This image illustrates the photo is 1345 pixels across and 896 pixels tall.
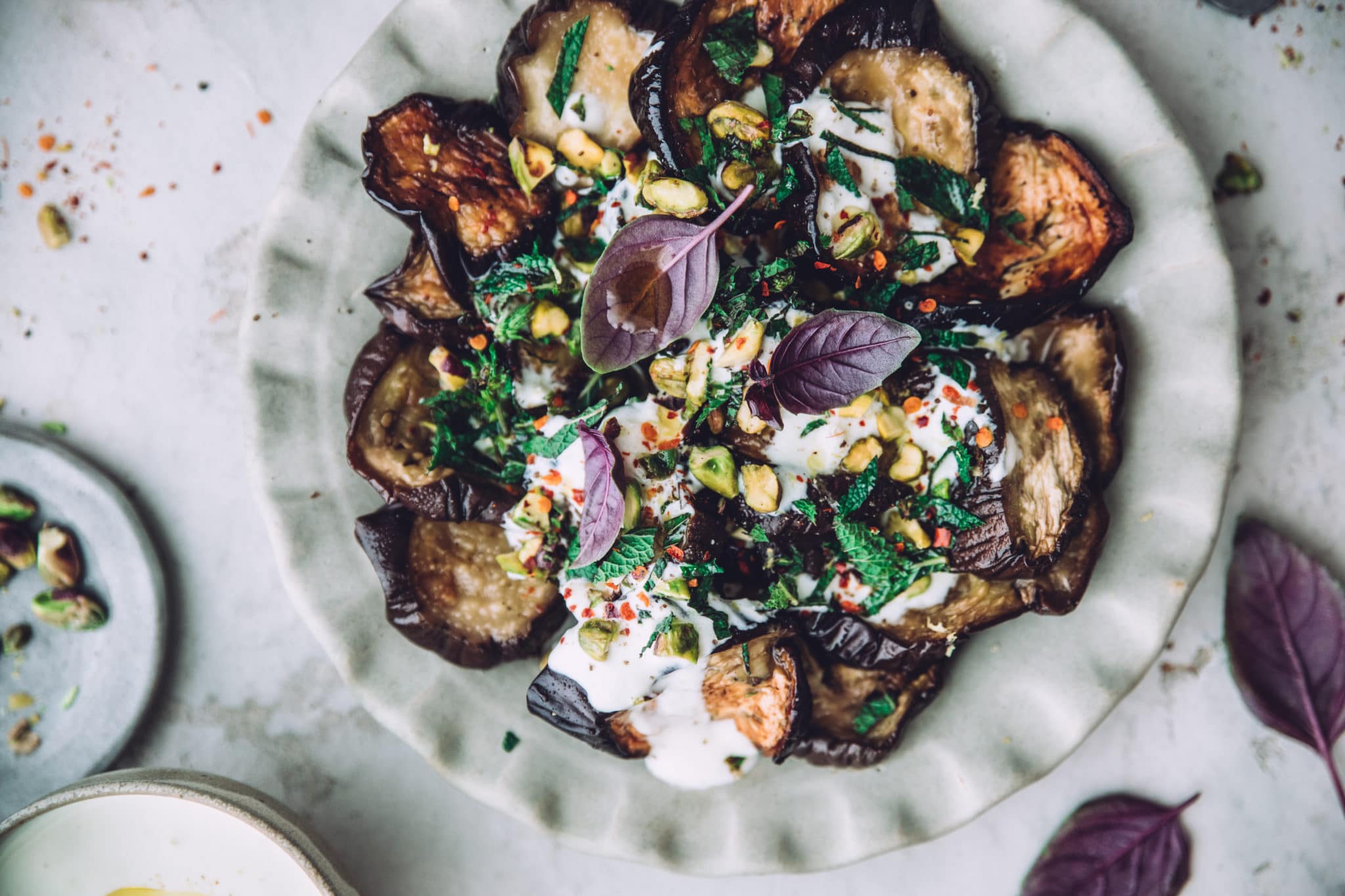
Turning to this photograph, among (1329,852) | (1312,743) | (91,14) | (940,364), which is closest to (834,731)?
(940,364)

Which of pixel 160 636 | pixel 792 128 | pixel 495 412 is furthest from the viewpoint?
pixel 160 636

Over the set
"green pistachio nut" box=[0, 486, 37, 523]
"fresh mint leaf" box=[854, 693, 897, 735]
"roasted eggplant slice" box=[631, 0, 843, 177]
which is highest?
"roasted eggplant slice" box=[631, 0, 843, 177]

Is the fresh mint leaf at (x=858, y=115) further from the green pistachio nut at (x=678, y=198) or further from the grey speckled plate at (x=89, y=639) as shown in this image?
the grey speckled plate at (x=89, y=639)

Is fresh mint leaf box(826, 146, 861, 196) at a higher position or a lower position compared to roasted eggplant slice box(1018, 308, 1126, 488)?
higher

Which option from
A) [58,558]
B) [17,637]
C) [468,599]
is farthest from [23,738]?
[468,599]

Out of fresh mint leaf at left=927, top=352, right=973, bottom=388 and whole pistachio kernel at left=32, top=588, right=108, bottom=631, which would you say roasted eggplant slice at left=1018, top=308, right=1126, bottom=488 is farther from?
whole pistachio kernel at left=32, top=588, right=108, bottom=631

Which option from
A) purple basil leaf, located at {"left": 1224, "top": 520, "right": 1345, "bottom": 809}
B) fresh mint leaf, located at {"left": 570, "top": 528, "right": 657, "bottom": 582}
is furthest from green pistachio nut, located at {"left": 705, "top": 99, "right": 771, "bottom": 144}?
purple basil leaf, located at {"left": 1224, "top": 520, "right": 1345, "bottom": 809}

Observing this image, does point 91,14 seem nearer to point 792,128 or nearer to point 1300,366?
point 792,128
